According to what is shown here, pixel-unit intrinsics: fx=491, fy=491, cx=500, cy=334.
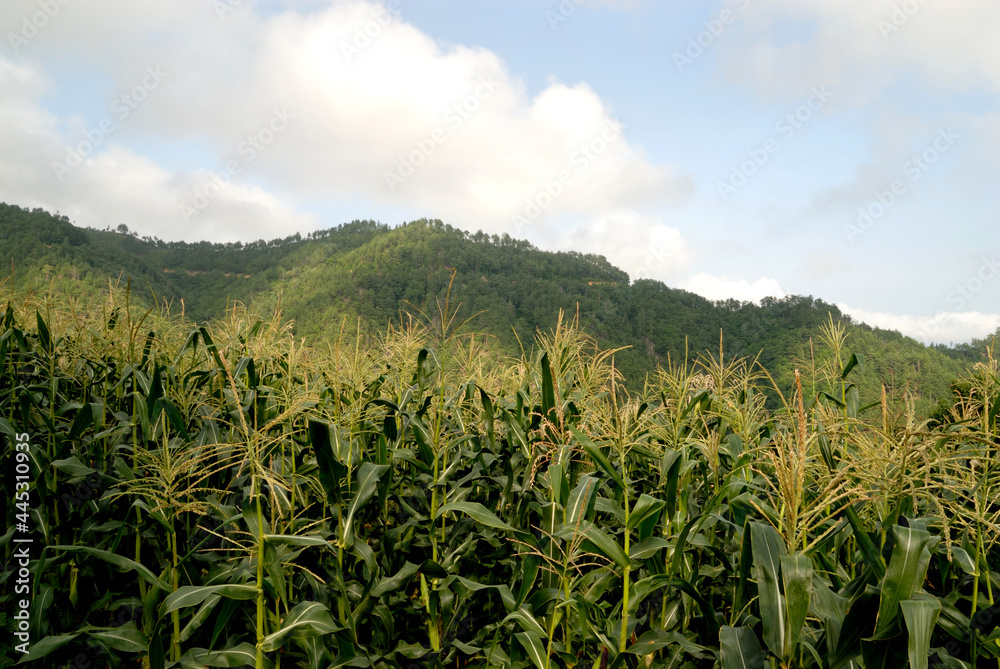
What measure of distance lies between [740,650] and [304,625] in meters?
1.97

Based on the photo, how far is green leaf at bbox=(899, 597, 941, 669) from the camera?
5.01ft

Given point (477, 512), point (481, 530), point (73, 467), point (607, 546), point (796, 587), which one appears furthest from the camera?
point (481, 530)

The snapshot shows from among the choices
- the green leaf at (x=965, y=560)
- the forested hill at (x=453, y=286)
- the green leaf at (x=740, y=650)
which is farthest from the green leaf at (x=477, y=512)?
the forested hill at (x=453, y=286)

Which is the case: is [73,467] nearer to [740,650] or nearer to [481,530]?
[481,530]

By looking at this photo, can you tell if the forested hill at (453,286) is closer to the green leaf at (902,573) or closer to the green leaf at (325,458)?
the green leaf at (325,458)

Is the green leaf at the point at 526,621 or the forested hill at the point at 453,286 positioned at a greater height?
the forested hill at the point at 453,286

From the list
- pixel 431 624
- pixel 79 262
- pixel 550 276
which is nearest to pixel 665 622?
pixel 431 624

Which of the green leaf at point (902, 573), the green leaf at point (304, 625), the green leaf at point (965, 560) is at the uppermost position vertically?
the green leaf at point (902, 573)

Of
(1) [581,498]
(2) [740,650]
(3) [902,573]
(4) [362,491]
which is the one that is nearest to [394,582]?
(4) [362,491]

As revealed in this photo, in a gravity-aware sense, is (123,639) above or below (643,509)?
below

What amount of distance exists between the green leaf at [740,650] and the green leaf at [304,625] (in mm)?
1741

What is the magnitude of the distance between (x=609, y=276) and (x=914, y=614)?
115 meters

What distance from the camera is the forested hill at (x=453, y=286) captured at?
51438mm

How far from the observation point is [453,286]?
95.4 meters
